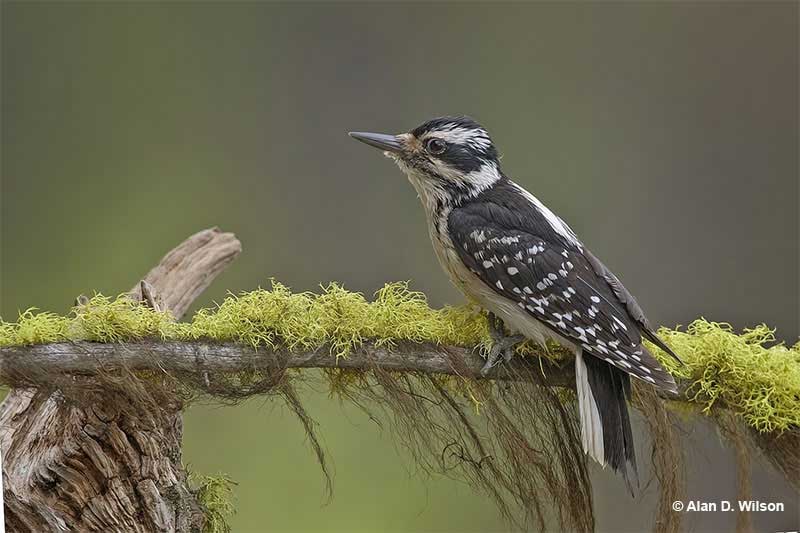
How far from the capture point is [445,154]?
1835 mm

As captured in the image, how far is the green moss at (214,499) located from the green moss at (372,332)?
0.35 meters

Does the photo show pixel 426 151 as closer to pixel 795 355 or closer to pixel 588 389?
pixel 588 389

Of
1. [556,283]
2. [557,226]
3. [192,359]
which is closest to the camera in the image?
[192,359]

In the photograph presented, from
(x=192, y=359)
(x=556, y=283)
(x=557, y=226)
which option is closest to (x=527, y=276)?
(x=556, y=283)

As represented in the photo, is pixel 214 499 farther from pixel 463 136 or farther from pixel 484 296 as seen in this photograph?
pixel 463 136

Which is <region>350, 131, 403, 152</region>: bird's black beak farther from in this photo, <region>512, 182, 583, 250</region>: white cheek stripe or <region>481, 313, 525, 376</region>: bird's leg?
<region>481, 313, 525, 376</region>: bird's leg

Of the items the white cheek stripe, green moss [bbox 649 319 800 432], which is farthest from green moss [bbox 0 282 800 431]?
the white cheek stripe

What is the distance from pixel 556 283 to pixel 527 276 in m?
0.05

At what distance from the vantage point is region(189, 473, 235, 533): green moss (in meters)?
1.81

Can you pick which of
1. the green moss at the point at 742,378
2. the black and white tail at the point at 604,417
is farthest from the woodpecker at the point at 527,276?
the green moss at the point at 742,378

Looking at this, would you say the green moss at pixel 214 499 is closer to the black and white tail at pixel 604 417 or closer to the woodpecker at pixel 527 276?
the woodpecker at pixel 527 276

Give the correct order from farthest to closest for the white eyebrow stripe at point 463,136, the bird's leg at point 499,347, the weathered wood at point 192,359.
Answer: the white eyebrow stripe at point 463,136 → the bird's leg at point 499,347 → the weathered wood at point 192,359

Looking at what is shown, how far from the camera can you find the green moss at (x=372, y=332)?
1.63 metres

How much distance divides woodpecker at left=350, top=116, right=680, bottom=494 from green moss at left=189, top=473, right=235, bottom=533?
0.58 meters
